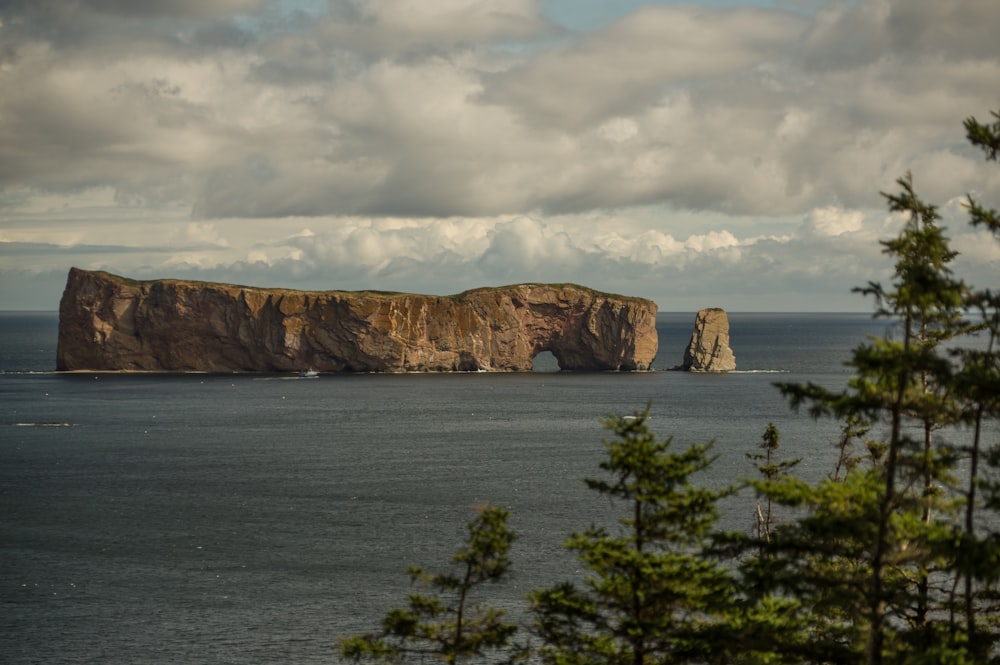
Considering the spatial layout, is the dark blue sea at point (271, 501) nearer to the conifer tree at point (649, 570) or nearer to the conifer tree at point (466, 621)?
the conifer tree at point (466, 621)

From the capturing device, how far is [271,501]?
85.6 m

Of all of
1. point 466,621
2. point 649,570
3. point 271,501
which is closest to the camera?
point 649,570

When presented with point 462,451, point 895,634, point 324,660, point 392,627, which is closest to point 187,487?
point 462,451

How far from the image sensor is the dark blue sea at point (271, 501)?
53906mm

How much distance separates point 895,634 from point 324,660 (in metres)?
31.1

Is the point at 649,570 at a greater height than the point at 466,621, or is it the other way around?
the point at 649,570

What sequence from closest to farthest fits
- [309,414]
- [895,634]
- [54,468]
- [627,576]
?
[895,634]
[627,576]
[54,468]
[309,414]

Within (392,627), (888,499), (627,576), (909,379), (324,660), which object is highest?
(909,379)

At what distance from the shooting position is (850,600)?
72.9ft

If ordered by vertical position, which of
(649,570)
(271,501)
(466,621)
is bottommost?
(271,501)

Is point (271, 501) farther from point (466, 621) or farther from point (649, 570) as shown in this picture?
point (649, 570)

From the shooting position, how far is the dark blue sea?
5391 cm

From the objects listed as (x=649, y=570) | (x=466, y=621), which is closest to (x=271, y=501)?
(x=466, y=621)

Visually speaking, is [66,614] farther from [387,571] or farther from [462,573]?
[462,573]
